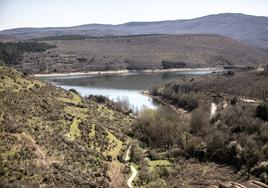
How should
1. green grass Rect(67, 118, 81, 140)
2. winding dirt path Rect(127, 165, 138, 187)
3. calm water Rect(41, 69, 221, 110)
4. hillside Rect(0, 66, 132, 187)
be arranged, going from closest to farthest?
hillside Rect(0, 66, 132, 187), winding dirt path Rect(127, 165, 138, 187), green grass Rect(67, 118, 81, 140), calm water Rect(41, 69, 221, 110)

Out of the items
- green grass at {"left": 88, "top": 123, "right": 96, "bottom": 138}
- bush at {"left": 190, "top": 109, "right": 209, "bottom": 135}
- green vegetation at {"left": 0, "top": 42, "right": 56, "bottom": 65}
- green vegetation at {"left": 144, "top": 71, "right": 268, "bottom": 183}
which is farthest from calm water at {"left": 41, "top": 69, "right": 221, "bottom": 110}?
green grass at {"left": 88, "top": 123, "right": 96, "bottom": 138}

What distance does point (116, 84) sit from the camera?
445 feet

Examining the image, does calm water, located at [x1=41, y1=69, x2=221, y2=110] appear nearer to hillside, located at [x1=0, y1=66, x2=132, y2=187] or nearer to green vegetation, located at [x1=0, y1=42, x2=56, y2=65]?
green vegetation, located at [x1=0, y1=42, x2=56, y2=65]

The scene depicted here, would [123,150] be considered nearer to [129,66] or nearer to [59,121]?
[59,121]

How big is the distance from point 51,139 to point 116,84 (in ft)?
319

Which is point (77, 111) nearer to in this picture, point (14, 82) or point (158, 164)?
point (14, 82)

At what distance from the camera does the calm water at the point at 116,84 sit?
351 feet

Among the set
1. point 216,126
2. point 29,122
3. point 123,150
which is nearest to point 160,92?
point 216,126

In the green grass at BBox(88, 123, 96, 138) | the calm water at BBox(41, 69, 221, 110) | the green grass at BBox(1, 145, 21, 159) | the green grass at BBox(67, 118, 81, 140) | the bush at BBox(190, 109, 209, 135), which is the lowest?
the calm water at BBox(41, 69, 221, 110)

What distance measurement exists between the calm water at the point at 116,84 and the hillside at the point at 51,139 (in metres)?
39.8

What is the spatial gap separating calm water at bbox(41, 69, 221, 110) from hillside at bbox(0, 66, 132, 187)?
3976 centimetres

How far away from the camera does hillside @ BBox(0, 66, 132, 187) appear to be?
3078 centimetres

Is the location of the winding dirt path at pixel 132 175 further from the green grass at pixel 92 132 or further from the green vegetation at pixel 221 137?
the green grass at pixel 92 132

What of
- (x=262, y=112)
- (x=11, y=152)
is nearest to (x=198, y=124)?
(x=262, y=112)
